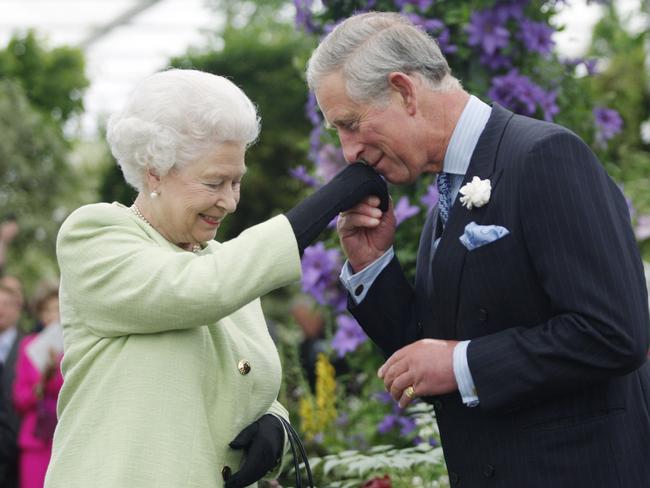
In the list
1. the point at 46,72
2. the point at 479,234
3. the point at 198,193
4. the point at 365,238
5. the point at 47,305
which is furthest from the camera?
the point at 46,72

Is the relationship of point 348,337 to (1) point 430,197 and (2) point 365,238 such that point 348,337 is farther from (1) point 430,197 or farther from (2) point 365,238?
(2) point 365,238

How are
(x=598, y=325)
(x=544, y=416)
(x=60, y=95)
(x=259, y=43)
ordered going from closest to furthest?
(x=598, y=325)
(x=544, y=416)
(x=259, y=43)
(x=60, y=95)

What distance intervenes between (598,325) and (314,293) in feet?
7.58

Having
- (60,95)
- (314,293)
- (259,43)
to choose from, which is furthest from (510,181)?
(60,95)

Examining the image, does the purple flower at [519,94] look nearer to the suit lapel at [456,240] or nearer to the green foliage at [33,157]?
the suit lapel at [456,240]

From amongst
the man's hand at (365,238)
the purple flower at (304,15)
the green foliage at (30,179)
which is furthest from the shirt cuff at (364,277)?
the green foliage at (30,179)

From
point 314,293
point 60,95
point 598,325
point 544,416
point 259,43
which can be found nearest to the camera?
point 598,325

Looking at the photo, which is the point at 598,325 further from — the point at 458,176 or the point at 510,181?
the point at 458,176

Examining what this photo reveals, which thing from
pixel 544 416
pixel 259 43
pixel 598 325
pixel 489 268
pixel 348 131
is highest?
pixel 259 43

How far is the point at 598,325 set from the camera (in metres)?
1.93

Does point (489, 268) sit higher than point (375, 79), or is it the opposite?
point (375, 79)

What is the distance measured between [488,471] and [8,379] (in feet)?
13.5

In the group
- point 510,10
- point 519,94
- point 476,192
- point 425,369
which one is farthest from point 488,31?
point 425,369

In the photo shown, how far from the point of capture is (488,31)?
3914 millimetres
